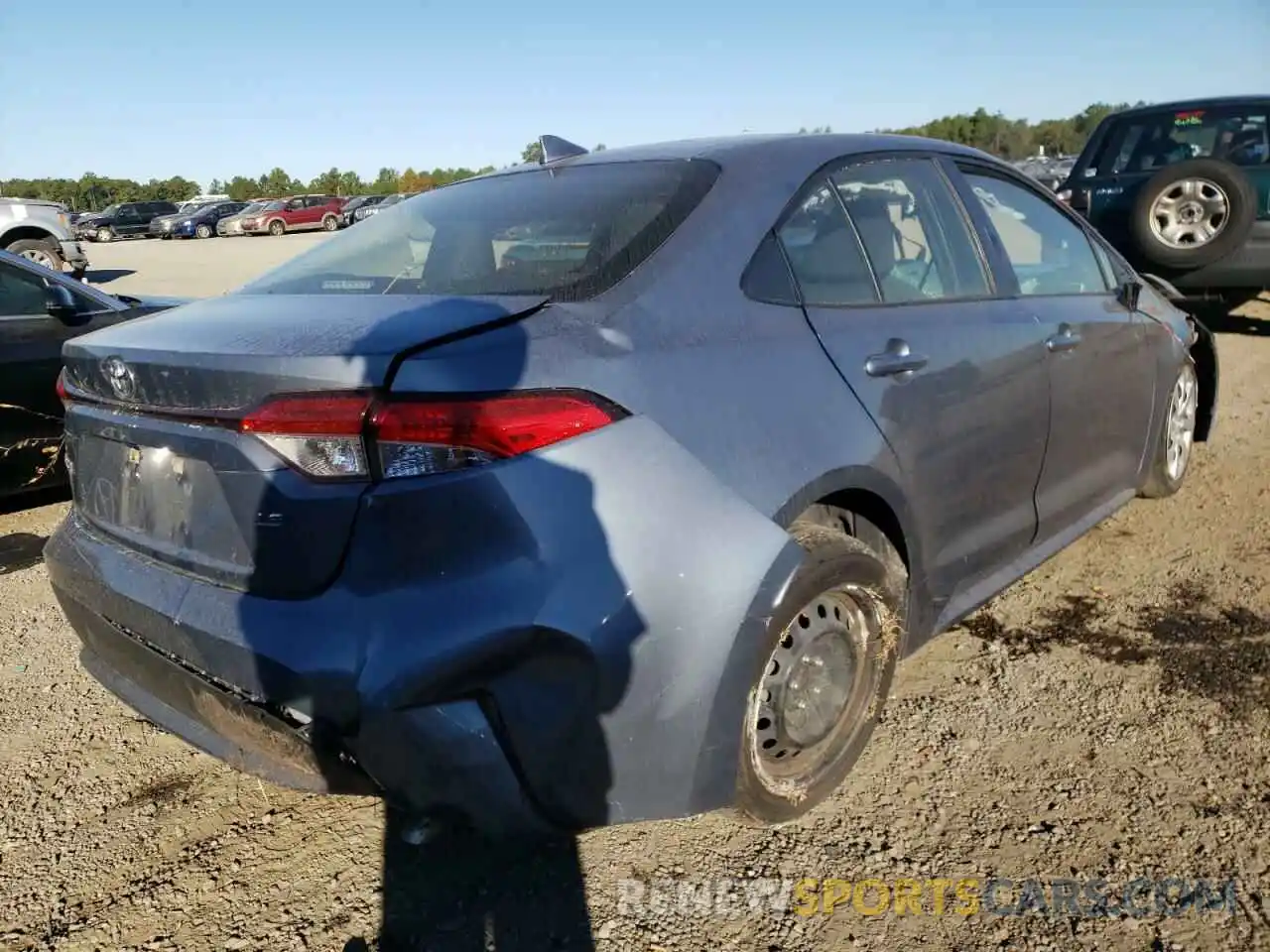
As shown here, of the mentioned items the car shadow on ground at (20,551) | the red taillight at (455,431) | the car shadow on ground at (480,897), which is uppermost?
the red taillight at (455,431)

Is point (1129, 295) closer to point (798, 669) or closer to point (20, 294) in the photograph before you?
point (798, 669)

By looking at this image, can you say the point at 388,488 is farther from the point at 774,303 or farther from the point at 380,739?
the point at 774,303

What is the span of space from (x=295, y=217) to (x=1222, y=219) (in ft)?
129

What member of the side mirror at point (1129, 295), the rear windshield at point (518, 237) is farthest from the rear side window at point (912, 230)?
the side mirror at point (1129, 295)

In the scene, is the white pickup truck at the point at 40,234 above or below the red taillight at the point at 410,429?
above

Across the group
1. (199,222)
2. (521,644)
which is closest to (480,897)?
(521,644)

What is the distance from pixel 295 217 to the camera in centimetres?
4006

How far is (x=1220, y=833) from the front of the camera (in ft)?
7.45

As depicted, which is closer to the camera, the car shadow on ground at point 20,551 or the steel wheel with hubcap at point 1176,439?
the steel wheel with hubcap at point 1176,439

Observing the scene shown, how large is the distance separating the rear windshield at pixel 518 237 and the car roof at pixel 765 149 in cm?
8

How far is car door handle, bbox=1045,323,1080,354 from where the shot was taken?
10.0 ft

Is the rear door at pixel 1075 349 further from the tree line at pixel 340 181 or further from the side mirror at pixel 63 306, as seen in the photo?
the tree line at pixel 340 181

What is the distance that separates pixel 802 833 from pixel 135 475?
1.77 m

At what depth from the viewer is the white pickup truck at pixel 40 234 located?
14.8 m
